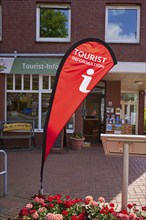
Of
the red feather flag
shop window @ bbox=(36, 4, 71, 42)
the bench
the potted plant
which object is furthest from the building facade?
the red feather flag

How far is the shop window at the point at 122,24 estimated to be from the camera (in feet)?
34.6

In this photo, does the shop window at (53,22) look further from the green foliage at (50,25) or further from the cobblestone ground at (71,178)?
the cobblestone ground at (71,178)

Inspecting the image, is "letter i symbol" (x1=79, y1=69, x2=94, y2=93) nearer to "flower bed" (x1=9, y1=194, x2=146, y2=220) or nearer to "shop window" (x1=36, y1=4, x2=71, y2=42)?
"flower bed" (x1=9, y1=194, x2=146, y2=220)

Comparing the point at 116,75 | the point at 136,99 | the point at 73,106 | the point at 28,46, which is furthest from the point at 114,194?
the point at 136,99

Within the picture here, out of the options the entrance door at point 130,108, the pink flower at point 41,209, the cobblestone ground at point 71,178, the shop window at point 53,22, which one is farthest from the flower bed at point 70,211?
the entrance door at point 130,108

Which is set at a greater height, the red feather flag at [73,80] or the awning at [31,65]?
the awning at [31,65]

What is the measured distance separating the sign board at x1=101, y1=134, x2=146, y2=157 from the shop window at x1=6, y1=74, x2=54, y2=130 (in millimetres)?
8161

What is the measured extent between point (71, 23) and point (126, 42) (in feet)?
7.59

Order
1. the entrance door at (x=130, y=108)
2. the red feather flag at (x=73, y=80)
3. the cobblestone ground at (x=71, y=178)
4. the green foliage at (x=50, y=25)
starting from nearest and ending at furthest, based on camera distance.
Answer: the red feather flag at (x=73, y=80) < the cobblestone ground at (x=71, y=178) < the green foliage at (x=50, y=25) < the entrance door at (x=130, y=108)

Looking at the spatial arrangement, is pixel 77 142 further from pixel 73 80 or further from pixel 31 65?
pixel 73 80

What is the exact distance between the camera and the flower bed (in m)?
2.42

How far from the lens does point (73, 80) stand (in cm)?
287

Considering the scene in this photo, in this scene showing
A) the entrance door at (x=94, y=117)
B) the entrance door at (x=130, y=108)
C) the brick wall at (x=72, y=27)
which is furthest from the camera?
the entrance door at (x=130, y=108)

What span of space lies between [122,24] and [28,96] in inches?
193
